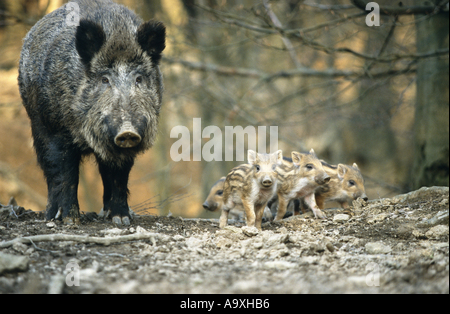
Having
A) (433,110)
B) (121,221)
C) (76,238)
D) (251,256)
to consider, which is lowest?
(251,256)

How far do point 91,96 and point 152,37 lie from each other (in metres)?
1.01

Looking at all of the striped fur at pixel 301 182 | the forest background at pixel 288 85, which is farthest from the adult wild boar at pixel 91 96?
the striped fur at pixel 301 182

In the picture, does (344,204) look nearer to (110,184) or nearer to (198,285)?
(110,184)

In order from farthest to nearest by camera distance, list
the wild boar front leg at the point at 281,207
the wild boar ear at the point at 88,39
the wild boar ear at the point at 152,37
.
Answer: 1. the wild boar front leg at the point at 281,207
2. the wild boar ear at the point at 152,37
3. the wild boar ear at the point at 88,39

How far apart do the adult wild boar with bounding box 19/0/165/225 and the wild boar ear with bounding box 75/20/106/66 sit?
0.01 metres

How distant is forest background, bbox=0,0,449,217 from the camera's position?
23.6ft

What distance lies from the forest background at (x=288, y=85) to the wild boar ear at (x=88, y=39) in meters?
1.42

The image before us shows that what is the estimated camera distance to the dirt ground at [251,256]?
120 inches

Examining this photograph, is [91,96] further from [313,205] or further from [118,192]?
[313,205]

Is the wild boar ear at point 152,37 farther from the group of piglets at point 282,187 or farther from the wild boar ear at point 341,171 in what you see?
the wild boar ear at point 341,171

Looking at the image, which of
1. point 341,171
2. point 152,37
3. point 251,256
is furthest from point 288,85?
point 251,256

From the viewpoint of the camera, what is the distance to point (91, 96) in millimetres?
5098

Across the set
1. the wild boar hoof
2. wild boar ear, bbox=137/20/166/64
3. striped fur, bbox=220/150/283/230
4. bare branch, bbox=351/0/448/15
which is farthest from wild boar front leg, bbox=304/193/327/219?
bare branch, bbox=351/0/448/15

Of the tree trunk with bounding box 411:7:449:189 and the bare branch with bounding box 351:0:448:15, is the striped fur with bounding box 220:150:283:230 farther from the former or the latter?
the tree trunk with bounding box 411:7:449:189
